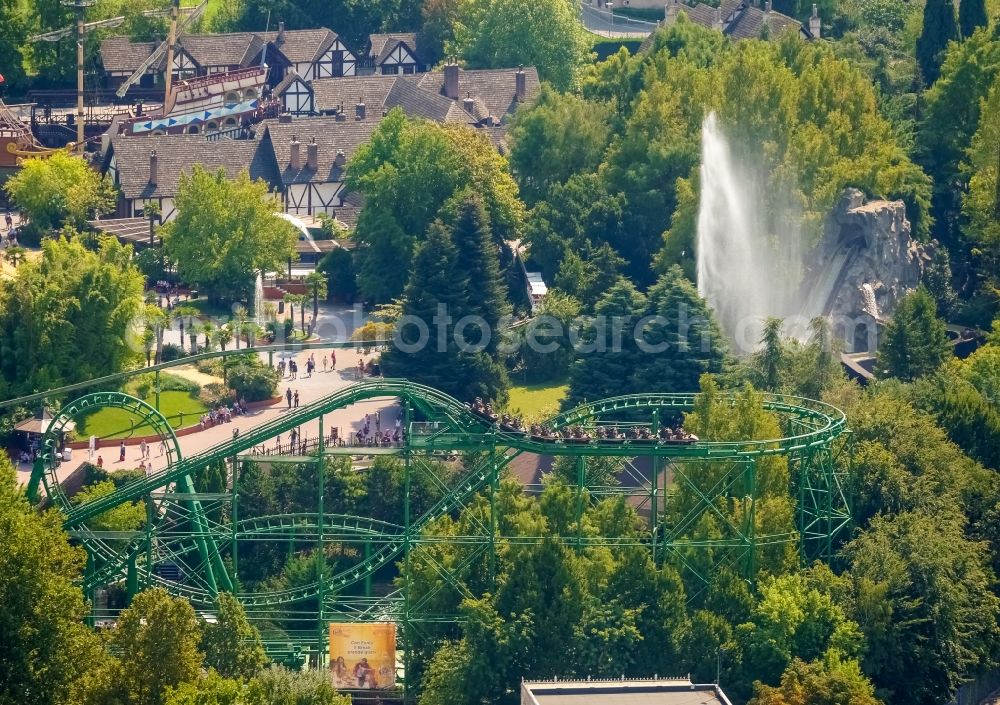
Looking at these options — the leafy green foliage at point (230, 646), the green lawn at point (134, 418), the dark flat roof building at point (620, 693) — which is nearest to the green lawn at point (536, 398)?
the green lawn at point (134, 418)

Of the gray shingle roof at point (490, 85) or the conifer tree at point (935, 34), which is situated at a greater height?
the conifer tree at point (935, 34)

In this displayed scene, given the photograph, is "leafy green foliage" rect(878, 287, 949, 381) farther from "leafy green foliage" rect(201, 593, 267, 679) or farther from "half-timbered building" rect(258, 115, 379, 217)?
"half-timbered building" rect(258, 115, 379, 217)

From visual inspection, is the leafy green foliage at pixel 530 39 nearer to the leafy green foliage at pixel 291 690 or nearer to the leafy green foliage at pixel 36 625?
the leafy green foliage at pixel 36 625

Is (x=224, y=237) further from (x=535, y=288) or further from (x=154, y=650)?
(x=154, y=650)

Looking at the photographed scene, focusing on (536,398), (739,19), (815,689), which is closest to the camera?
(815,689)

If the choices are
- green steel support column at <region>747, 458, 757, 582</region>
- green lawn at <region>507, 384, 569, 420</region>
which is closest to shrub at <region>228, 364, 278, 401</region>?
green lawn at <region>507, 384, 569, 420</region>

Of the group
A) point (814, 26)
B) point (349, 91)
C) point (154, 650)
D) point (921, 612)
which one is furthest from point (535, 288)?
point (154, 650)
